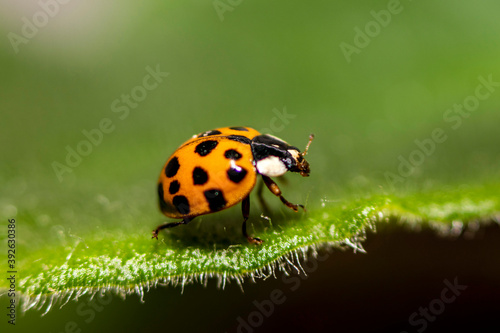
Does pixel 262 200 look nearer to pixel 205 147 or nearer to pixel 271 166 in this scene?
pixel 271 166

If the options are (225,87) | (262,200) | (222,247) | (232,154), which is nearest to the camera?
(222,247)

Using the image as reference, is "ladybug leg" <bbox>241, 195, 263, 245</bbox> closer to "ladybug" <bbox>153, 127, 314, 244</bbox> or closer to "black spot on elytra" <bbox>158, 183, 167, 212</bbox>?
"ladybug" <bbox>153, 127, 314, 244</bbox>

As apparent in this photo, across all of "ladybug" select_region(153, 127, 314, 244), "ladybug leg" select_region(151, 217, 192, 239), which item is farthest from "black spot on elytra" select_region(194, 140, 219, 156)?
"ladybug leg" select_region(151, 217, 192, 239)

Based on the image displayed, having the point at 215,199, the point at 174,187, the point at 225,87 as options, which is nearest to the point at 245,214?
the point at 215,199

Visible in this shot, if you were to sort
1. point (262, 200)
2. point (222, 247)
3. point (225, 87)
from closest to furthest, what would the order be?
point (222, 247)
point (262, 200)
point (225, 87)

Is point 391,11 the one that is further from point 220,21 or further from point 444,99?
point 220,21
